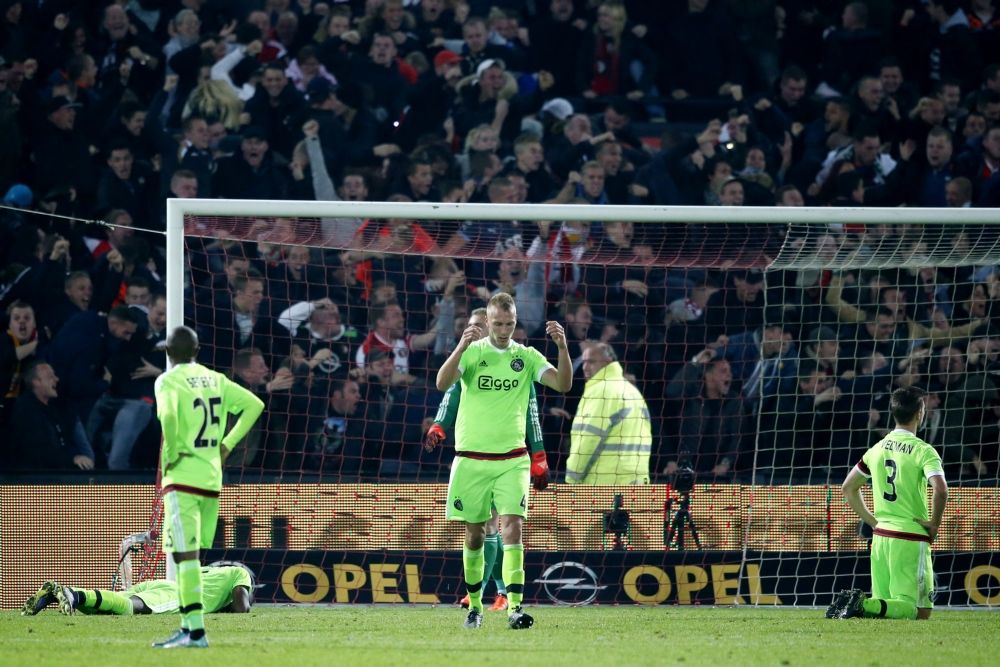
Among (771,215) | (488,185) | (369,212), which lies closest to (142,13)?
(488,185)

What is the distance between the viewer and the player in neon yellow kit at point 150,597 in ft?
28.2

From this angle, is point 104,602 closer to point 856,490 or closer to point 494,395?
point 494,395

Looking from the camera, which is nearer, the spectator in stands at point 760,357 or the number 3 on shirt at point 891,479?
the number 3 on shirt at point 891,479

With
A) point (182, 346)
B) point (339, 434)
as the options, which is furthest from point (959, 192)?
point (182, 346)

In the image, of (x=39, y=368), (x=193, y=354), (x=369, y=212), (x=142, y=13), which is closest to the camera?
(x=193, y=354)

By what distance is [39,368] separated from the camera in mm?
11633

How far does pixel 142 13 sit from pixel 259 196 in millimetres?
3261

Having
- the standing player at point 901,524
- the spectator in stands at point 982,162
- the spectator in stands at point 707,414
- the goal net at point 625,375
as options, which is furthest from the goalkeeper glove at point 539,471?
the spectator in stands at point 982,162

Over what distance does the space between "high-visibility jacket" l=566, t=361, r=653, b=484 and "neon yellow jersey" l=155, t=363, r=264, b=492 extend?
4265mm

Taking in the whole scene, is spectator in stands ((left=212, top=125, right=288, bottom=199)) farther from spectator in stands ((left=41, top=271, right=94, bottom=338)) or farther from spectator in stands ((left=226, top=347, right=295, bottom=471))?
spectator in stands ((left=226, top=347, right=295, bottom=471))

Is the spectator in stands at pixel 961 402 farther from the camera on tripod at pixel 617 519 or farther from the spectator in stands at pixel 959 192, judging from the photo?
the camera on tripod at pixel 617 519

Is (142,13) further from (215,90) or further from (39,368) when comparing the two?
(39,368)

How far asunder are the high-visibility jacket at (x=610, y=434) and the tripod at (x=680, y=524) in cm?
34

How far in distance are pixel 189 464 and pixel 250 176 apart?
719 centimetres
